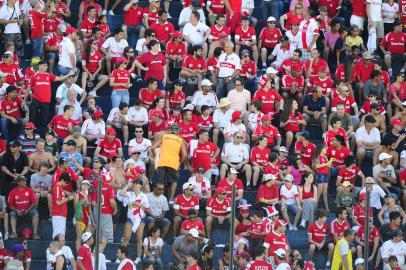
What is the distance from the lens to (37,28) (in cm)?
3556

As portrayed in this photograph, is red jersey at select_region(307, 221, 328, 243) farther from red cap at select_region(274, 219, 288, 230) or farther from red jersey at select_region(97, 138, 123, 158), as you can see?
red jersey at select_region(97, 138, 123, 158)

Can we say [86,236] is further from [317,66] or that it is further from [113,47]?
[317,66]

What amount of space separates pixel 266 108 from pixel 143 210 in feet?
16.3

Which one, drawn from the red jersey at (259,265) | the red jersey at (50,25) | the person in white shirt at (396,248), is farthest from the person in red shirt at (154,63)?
the red jersey at (259,265)

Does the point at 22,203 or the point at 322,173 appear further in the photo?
the point at 322,173

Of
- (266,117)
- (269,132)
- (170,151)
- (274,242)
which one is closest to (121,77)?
(170,151)

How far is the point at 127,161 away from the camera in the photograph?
32.3 meters

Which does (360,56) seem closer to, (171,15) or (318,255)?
(171,15)

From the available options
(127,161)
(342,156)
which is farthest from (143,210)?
(342,156)

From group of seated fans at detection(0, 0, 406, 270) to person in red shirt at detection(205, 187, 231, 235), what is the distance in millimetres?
39

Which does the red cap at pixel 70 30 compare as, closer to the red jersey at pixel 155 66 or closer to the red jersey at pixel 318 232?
the red jersey at pixel 155 66

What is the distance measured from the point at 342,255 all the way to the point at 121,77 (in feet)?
24.7

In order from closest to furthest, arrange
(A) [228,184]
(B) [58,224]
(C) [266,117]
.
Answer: (B) [58,224], (A) [228,184], (C) [266,117]

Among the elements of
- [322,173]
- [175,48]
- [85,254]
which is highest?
[175,48]
